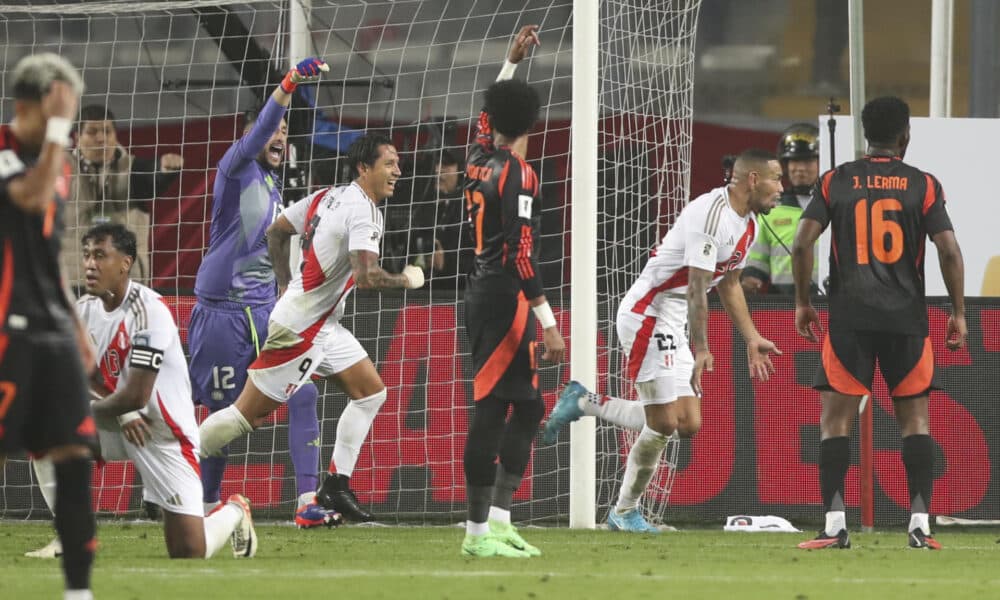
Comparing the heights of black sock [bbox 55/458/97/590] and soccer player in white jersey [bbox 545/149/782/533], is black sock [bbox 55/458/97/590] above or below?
below

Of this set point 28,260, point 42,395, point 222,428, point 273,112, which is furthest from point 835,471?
point 28,260

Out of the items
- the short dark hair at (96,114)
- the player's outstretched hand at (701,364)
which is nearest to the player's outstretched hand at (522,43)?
the player's outstretched hand at (701,364)

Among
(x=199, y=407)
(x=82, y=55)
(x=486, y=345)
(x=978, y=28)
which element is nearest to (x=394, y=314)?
(x=199, y=407)

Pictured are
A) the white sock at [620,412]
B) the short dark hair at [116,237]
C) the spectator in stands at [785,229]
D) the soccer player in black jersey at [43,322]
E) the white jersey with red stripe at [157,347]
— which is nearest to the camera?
the soccer player in black jersey at [43,322]

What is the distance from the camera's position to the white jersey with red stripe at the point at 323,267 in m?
9.17

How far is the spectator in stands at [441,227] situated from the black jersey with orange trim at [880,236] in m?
3.60

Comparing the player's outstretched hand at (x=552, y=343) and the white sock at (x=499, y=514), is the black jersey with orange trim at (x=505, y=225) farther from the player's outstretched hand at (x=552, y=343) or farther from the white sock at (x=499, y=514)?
the white sock at (x=499, y=514)

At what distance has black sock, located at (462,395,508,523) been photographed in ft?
24.8

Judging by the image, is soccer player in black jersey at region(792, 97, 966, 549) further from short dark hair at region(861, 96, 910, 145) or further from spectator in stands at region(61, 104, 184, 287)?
spectator in stands at region(61, 104, 184, 287)

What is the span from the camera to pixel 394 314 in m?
11.1

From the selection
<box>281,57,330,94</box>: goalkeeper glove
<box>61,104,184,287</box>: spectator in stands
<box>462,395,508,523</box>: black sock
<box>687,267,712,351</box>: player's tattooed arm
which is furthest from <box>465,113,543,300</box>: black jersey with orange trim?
<box>61,104,184,287</box>: spectator in stands

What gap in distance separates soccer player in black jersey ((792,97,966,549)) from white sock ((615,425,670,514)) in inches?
61.5

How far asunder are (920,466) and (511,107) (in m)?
2.82

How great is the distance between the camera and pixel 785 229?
39.2 ft
